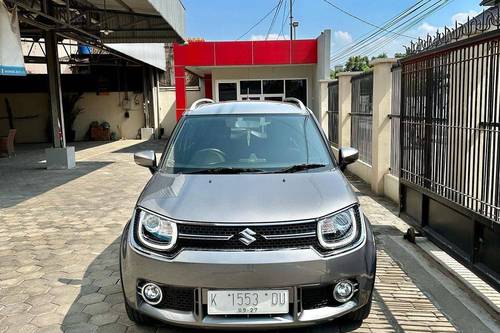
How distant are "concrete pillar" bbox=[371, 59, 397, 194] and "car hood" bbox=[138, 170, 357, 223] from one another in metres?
4.61

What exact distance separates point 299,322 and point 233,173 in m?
1.25

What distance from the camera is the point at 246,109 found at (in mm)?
4371

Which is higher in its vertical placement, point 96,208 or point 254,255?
point 254,255

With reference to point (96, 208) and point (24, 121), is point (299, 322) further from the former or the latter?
point (24, 121)

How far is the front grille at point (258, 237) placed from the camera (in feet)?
9.11

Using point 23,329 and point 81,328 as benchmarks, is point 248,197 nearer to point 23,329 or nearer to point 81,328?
point 81,328

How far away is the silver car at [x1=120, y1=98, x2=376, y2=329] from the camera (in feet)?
8.88

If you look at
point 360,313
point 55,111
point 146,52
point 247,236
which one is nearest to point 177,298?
point 247,236

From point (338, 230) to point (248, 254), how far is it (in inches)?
24.4

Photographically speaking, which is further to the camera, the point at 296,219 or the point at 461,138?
the point at 461,138

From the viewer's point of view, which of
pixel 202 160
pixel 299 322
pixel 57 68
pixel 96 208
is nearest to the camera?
pixel 299 322

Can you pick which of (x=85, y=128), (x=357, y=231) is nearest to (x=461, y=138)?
(x=357, y=231)

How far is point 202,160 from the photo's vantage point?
3795 millimetres

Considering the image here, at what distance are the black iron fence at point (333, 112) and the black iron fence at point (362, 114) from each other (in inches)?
57.5
